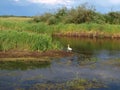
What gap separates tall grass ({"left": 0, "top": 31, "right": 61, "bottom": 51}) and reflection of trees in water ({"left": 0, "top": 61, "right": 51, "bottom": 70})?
8.74 feet

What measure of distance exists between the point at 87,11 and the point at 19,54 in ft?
101

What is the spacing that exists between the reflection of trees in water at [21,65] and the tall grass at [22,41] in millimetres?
2663

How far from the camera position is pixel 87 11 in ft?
169

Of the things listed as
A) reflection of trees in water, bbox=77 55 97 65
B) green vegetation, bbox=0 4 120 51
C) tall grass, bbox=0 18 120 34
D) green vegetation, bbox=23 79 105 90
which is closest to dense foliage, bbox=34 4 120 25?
green vegetation, bbox=0 4 120 51

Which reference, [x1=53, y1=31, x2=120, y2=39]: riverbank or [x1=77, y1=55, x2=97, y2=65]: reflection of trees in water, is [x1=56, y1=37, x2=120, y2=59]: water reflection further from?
[x1=53, y1=31, x2=120, y2=39]: riverbank

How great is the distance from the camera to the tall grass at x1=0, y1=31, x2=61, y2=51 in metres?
22.5

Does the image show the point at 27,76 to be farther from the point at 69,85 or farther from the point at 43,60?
the point at 43,60

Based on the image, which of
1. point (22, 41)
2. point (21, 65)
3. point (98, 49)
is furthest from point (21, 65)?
point (98, 49)

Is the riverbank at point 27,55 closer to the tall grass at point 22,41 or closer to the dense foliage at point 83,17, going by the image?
the tall grass at point 22,41

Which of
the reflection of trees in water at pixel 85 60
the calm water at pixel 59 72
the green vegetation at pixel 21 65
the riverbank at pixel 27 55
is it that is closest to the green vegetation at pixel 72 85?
the calm water at pixel 59 72

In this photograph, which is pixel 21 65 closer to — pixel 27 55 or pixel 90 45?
pixel 27 55

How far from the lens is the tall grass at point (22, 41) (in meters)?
22.5

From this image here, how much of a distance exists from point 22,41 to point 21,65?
12.2ft

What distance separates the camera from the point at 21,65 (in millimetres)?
19406
